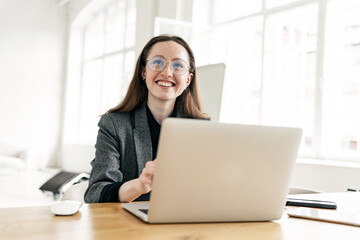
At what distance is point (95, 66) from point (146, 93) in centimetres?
776

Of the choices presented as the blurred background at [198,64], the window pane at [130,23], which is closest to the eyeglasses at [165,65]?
the blurred background at [198,64]

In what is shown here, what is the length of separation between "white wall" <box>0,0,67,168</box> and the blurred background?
0.08 ft

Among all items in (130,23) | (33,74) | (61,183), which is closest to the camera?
(61,183)

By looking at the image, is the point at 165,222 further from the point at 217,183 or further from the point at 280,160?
the point at 280,160

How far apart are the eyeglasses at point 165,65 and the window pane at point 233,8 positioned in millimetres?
3985

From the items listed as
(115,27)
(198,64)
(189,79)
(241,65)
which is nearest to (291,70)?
(241,65)

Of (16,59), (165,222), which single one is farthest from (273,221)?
(16,59)

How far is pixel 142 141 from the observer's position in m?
1.57

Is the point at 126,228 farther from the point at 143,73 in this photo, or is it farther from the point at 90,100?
the point at 90,100

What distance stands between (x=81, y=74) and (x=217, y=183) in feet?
30.2

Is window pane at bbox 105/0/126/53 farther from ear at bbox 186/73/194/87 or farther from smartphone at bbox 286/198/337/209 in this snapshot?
smartphone at bbox 286/198/337/209

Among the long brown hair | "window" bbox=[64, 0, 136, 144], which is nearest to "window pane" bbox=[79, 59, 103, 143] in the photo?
"window" bbox=[64, 0, 136, 144]

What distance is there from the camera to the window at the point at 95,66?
27.7ft

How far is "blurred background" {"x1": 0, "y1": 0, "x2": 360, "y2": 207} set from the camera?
13.6 feet
